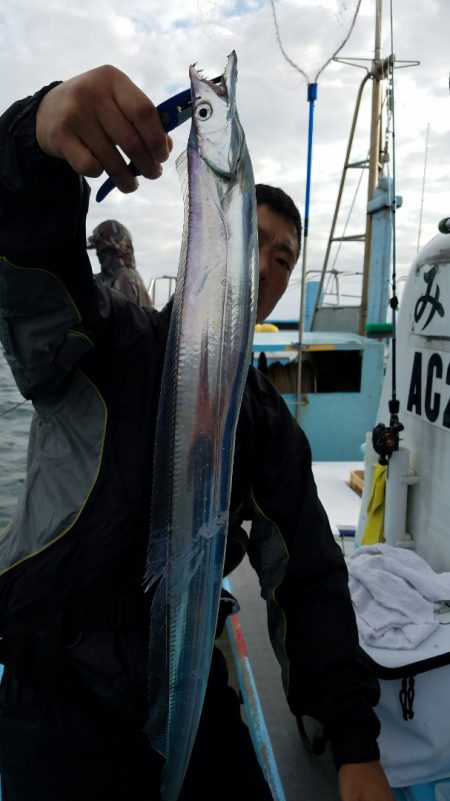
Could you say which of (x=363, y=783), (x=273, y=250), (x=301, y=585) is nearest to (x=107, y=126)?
(x=273, y=250)

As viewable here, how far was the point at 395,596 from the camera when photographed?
2080mm

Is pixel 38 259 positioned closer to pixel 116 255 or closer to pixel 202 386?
pixel 202 386

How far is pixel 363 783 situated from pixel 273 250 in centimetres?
163

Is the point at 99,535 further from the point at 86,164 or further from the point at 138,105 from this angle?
the point at 138,105

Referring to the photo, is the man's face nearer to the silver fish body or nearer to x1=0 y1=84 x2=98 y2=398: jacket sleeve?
x1=0 y1=84 x2=98 y2=398: jacket sleeve

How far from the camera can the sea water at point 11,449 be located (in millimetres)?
6328

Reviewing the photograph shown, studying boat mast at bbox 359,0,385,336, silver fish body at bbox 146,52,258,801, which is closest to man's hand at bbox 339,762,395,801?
silver fish body at bbox 146,52,258,801

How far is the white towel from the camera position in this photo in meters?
1.91

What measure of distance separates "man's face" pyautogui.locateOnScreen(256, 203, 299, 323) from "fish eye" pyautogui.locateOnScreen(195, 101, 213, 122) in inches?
38.9

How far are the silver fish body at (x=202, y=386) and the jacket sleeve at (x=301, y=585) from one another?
0.66m

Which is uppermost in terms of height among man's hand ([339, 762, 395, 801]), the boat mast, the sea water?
the boat mast

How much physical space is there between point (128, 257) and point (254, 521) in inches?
147

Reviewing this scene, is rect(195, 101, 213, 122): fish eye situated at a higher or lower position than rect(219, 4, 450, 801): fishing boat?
higher

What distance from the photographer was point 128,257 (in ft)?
16.1
